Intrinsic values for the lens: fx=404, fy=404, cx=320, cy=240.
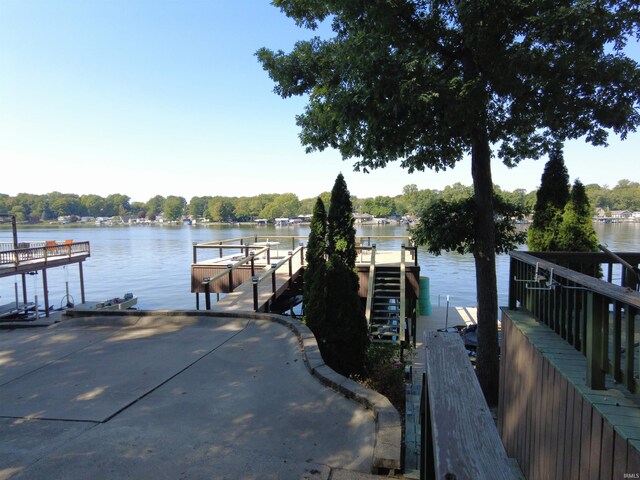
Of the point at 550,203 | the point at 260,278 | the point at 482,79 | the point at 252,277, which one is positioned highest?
the point at 482,79

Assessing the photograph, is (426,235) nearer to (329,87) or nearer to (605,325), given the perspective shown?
(329,87)

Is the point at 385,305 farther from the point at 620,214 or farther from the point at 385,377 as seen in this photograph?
the point at 620,214

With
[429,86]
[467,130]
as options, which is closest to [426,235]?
[467,130]

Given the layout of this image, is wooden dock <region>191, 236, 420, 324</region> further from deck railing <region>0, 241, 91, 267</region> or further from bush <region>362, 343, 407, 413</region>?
deck railing <region>0, 241, 91, 267</region>

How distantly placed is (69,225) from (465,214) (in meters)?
159

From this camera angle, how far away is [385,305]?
12.0 meters

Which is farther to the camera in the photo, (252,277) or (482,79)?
(252,277)

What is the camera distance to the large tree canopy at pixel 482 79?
6098 mm

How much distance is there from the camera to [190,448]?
3.05 m

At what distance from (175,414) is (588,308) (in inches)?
134

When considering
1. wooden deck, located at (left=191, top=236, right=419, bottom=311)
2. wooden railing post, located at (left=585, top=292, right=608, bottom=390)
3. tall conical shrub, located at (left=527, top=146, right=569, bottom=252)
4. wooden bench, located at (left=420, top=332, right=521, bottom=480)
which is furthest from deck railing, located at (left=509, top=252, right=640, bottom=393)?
wooden deck, located at (left=191, top=236, right=419, bottom=311)

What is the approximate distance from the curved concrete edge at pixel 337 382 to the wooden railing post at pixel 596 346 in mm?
1366

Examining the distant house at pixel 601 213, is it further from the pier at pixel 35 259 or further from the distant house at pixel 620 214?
the pier at pixel 35 259

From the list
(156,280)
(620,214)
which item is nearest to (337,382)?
(156,280)
